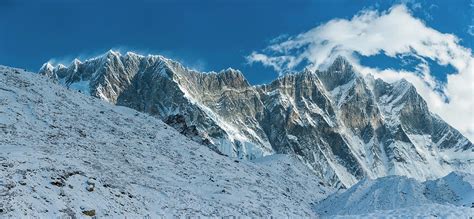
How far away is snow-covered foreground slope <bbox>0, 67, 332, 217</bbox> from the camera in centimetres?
3559

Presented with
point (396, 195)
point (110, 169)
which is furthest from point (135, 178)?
point (396, 195)

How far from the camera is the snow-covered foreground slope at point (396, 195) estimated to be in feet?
187

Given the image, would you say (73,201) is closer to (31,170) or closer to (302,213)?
(31,170)

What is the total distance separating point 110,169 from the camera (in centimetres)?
4531

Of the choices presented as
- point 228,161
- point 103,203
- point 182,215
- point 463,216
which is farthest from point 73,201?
point 228,161

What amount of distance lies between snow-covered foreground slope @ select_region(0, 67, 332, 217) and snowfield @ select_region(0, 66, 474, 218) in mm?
104

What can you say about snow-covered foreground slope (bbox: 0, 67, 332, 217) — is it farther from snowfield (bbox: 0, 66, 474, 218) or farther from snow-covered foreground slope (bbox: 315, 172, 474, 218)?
snow-covered foreground slope (bbox: 315, 172, 474, 218)

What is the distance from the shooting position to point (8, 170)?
35.2 metres

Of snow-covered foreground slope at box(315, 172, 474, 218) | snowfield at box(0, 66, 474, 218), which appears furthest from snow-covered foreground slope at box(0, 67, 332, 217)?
snow-covered foreground slope at box(315, 172, 474, 218)

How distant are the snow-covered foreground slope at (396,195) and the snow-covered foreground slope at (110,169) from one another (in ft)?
9.51

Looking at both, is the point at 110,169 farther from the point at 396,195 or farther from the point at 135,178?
the point at 396,195

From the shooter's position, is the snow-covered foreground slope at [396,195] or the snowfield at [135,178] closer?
the snowfield at [135,178]

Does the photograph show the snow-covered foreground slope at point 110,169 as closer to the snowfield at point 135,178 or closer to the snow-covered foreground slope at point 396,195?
the snowfield at point 135,178

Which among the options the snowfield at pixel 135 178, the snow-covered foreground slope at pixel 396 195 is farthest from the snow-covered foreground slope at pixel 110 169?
the snow-covered foreground slope at pixel 396 195
